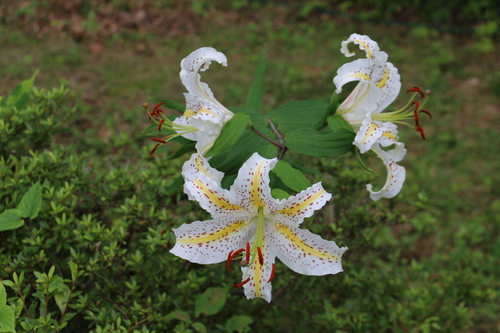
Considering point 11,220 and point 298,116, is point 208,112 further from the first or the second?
point 11,220

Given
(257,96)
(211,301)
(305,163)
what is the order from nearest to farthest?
Answer: (211,301), (257,96), (305,163)

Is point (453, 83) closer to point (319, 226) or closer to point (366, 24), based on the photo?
point (366, 24)

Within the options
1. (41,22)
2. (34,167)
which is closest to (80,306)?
(34,167)

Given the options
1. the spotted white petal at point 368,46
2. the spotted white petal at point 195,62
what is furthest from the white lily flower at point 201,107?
the spotted white petal at point 368,46

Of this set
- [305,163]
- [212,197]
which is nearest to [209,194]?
[212,197]

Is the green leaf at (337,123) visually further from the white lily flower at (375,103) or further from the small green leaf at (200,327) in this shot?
the small green leaf at (200,327)

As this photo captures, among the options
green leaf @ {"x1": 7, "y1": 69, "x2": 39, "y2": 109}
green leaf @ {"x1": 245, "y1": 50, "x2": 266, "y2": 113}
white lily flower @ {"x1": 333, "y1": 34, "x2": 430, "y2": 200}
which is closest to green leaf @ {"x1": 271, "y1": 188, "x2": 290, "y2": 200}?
white lily flower @ {"x1": 333, "y1": 34, "x2": 430, "y2": 200}
